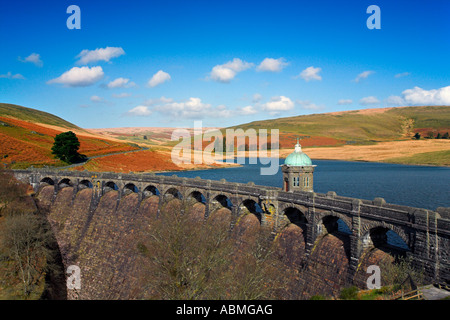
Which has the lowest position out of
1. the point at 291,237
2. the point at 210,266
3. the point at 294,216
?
the point at 210,266

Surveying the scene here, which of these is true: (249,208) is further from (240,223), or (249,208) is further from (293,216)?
(293,216)

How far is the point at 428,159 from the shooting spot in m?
158

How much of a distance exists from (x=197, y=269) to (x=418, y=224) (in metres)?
23.8

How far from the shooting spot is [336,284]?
29672mm

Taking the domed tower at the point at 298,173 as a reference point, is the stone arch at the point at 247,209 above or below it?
below

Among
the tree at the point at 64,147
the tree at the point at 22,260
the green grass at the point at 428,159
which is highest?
the tree at the point at 64,147

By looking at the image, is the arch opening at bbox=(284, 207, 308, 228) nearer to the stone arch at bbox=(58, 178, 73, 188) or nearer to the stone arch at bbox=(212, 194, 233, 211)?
the stone arch at bbox=(212, 194, 233, 211)

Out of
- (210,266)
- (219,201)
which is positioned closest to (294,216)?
(210,266)

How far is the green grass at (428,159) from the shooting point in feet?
496

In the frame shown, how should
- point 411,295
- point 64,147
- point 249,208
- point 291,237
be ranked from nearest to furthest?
1. point 411,295
2. point 291,237
3. point 249,208
4. point 64,147

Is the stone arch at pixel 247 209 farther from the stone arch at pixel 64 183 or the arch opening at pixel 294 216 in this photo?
the stone arch at pixel 64 183

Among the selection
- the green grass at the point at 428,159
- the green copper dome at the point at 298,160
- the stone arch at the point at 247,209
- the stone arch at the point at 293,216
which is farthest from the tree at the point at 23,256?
the green grass at the point at 428,159

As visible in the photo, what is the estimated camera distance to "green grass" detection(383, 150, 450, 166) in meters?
151

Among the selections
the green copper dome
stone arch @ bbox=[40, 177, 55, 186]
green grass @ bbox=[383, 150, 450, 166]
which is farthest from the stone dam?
green grass @ bbox=[383, 150, 450, 166]
